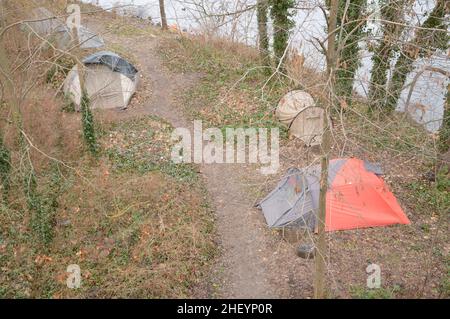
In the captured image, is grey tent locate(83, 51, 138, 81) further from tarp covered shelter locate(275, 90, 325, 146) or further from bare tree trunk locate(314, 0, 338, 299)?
bare tree trunk locate(314, 0, 338, 299)

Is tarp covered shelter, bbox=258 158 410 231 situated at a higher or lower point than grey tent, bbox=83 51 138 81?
lower

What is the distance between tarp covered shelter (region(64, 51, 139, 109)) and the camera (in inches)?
647

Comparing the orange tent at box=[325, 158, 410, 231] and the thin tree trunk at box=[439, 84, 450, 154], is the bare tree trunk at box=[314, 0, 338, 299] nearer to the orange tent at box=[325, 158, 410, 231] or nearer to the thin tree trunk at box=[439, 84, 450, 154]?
the orange tent at box=[325, 158, 410, 231]

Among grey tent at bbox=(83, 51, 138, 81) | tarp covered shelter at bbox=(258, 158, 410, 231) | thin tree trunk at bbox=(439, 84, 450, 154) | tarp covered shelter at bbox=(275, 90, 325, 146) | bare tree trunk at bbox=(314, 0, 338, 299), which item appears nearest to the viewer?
bare tree trunk at bbox=(314, 0, 338, 299)

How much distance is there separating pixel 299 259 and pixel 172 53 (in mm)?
13835

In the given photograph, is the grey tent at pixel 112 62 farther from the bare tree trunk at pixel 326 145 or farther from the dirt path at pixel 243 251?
the bare tree trunk at pixel 326 145

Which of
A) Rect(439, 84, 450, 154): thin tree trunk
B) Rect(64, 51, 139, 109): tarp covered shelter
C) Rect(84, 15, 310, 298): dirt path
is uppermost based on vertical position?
Rect(64, 51, 139, 109): tarp covered shelter

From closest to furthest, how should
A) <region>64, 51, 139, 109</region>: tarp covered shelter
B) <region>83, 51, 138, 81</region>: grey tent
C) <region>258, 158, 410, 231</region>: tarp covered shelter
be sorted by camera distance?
<region>258, 158, 410, 231</region>: tarp covered shelter
<region>64, 51, 139, 109</region>: tarp covered shelter
<region>83, 51, 138, 81</region>: grey tent

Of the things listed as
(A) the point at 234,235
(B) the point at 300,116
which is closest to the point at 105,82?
(B) the point at 300,116

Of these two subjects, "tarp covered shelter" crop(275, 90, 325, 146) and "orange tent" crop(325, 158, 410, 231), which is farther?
"tarp covered shelter" crop(275, 90, 325, 146)

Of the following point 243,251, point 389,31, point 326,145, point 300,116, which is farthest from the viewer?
point 300,116

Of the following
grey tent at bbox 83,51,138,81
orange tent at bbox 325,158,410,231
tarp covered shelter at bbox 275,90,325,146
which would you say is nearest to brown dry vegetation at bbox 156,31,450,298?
orange tent at bbox 325,158,410,231

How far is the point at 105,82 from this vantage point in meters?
16.8

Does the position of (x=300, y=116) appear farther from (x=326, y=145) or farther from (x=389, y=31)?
(x=326, y=145)
